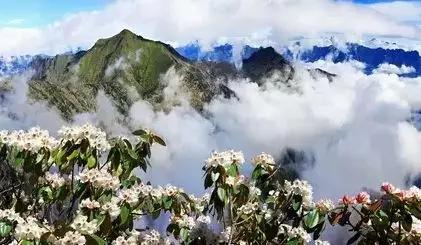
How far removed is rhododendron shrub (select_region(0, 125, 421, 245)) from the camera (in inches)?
320

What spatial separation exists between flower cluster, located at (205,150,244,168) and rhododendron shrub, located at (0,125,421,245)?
0.04 feet

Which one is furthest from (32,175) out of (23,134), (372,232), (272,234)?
(372,232)

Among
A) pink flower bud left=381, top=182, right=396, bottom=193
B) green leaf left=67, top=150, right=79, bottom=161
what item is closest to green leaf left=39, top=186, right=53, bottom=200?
green leaf left=67, top=150, right=79, bottom=161

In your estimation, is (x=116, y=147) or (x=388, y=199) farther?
(x=116, y=147)

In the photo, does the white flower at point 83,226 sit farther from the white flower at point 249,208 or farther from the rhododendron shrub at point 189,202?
the white flower at point 249,208

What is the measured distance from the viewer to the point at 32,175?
9484 millimetres

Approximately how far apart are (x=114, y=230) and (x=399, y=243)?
12.5 ft

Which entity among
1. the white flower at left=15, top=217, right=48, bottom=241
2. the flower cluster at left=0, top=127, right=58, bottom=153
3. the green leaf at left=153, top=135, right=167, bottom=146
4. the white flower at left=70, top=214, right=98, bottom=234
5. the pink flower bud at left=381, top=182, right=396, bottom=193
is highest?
the green leaf at left=153, top=135, right=167, bottom=146

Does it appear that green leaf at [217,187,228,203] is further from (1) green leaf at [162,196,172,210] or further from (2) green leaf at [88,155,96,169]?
(2) green leaf at [88,155,96,169]

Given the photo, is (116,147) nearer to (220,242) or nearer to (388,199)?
(220,242)

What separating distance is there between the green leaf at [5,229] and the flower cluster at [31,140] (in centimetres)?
126

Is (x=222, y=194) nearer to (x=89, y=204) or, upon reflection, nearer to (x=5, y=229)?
(x=89, y=204)

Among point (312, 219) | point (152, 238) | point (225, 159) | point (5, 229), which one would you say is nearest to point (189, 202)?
point (152, 238)

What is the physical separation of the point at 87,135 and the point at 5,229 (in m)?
1.66
